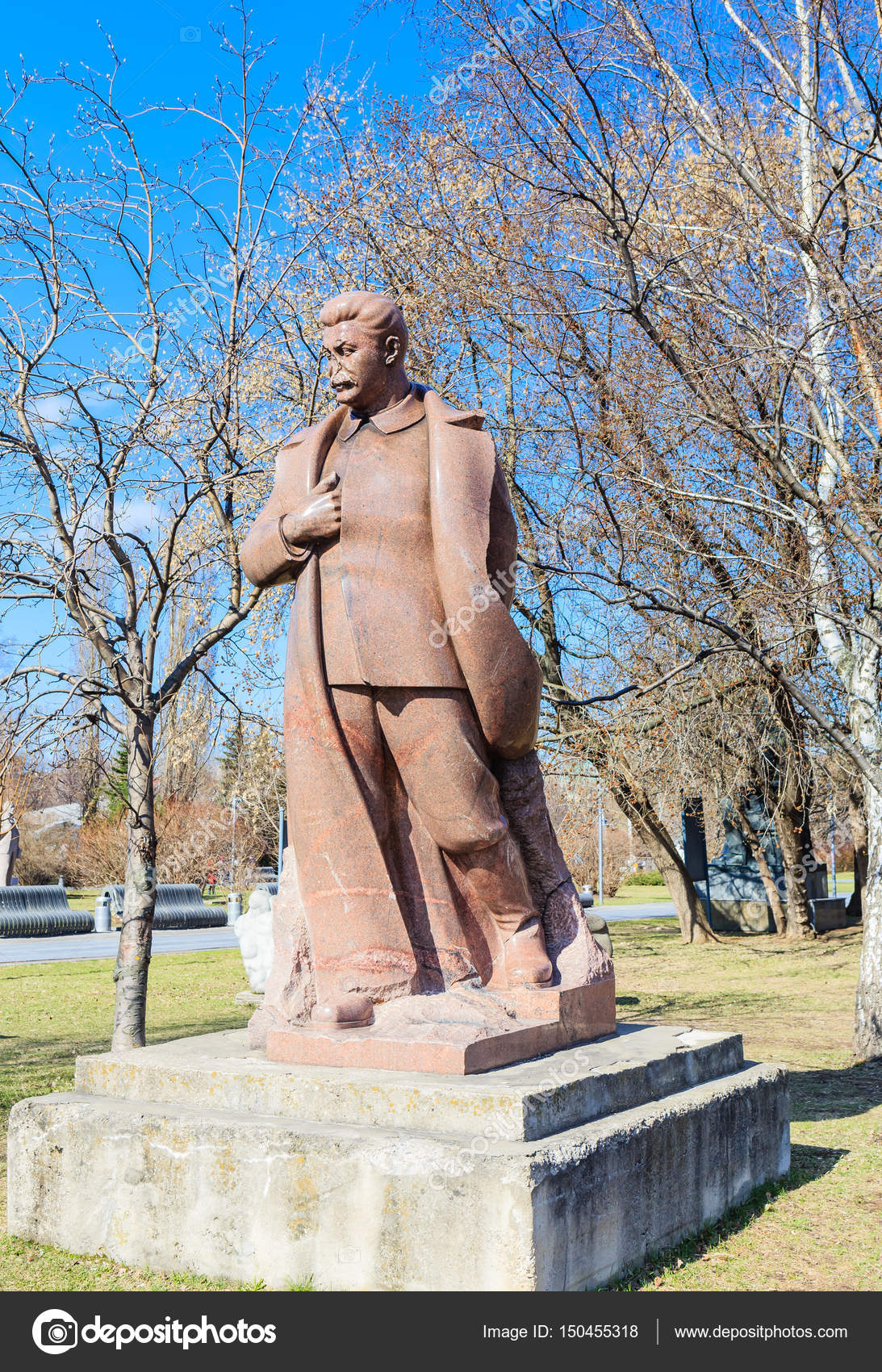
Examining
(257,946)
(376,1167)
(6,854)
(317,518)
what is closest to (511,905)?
(376,1167)

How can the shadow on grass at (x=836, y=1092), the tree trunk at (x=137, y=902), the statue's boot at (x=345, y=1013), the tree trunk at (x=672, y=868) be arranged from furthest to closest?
the tree trunk at (x=672, y=868) → the tree trunk at (x=137, y=902) → the shadow on grass at (x=836, y=1092) → the statue's boot at (x=345, y=1013)

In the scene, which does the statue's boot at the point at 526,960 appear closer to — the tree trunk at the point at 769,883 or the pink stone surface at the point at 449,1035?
the pink stone surface at the point at 449,1035

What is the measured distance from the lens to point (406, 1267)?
3.54 meters

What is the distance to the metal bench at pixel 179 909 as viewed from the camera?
24.0 meters

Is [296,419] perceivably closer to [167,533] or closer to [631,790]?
[167,533]

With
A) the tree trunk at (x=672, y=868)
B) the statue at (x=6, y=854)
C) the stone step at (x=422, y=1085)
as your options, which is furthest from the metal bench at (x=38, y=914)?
the stone step at (x=422, y=1085)

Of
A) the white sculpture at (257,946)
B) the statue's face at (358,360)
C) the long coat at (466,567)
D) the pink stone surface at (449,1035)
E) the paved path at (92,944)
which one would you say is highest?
the statue's face at (358,360)

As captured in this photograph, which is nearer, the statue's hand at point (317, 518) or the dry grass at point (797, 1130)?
the dry grass at point (797, 1130)

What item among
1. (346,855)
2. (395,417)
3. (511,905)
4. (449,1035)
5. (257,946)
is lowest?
(257,946)

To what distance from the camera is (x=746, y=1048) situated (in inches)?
359

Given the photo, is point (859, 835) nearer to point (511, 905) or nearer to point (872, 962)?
point (872, 962)

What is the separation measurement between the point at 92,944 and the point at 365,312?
17.8 meters

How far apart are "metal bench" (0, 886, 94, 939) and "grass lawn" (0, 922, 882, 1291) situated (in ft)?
17.7

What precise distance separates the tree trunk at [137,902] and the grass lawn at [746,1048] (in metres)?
0.63
